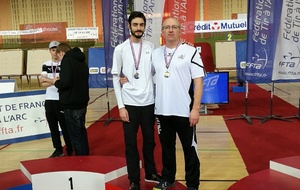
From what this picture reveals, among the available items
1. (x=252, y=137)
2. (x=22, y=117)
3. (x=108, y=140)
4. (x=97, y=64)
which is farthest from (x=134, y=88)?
(x=97, y=64)

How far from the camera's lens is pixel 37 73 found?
11.1m

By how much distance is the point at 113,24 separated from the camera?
18.4ft

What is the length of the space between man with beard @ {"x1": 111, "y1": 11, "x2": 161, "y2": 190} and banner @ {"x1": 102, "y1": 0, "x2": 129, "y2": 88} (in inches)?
119

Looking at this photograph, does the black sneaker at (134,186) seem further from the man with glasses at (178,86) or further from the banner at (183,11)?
the banner at (183,11)

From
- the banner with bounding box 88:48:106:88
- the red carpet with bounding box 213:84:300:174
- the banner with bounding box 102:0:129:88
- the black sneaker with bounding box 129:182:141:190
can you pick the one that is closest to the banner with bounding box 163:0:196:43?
the banner with bounding box 102:0:129:88

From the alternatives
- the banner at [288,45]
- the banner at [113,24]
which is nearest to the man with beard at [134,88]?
the banner at [113,24]

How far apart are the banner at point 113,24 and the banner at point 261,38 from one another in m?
1.99

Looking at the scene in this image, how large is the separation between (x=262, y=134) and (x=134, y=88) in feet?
9.14

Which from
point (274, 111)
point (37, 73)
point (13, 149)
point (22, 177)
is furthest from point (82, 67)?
point (37, 73)

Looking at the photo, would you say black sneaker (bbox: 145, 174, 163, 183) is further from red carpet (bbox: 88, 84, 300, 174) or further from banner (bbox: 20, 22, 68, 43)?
banner (bbox: 20, 22, 68, 43)

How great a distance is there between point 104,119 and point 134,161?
3.48 metres

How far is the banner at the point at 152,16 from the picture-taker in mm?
5457

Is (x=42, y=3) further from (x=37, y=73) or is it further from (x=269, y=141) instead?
(x=269, y=141)

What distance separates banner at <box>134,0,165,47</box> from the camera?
5.46m
